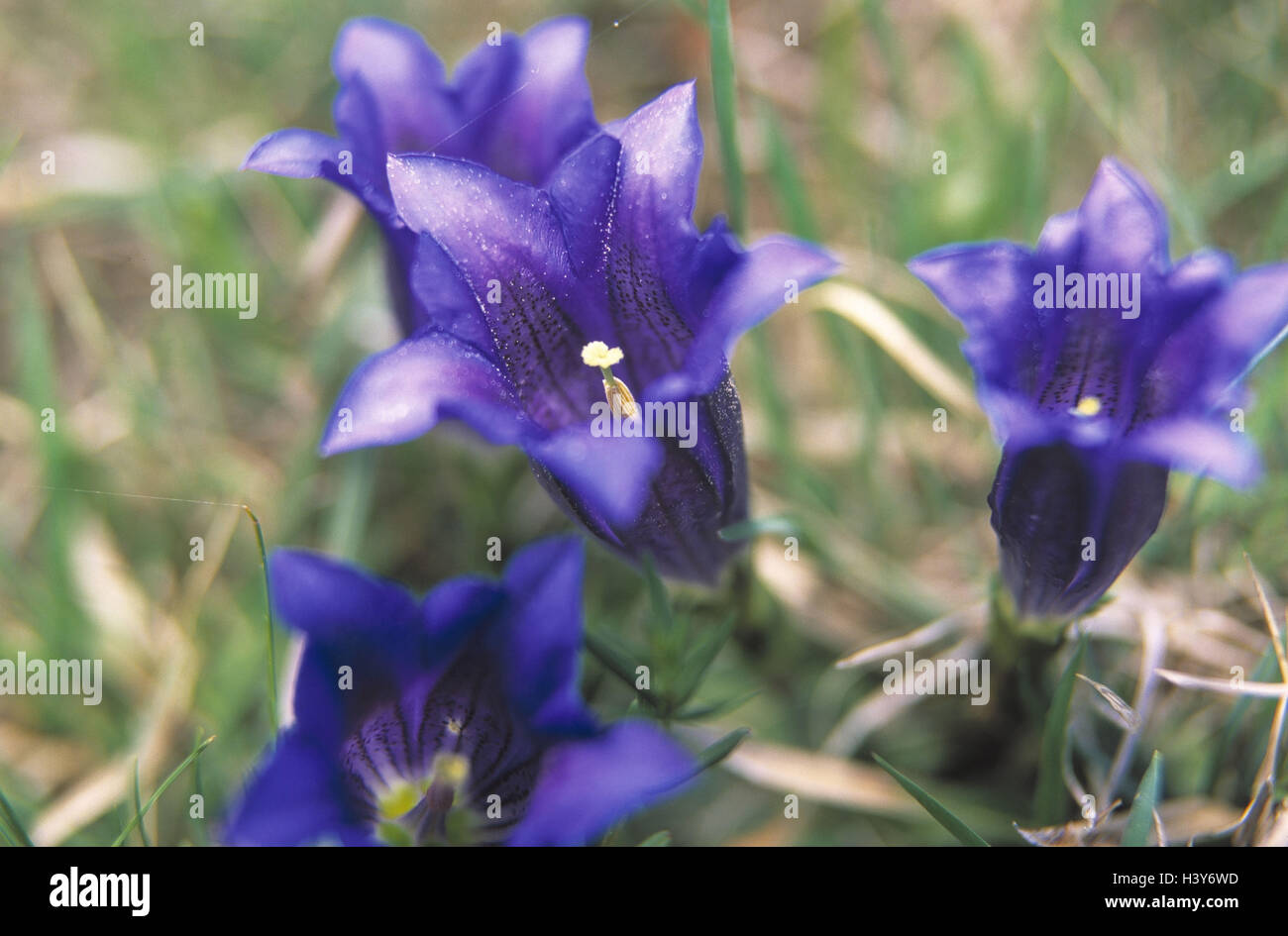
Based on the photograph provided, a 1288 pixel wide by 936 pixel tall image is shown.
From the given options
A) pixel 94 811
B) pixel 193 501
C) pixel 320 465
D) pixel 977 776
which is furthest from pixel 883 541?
pixel 94 811

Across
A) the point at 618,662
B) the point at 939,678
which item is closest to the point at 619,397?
the point at 618,662

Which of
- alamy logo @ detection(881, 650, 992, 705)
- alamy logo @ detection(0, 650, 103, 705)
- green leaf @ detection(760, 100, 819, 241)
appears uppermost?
green leaf @ detection(760, 100, 819, 241)

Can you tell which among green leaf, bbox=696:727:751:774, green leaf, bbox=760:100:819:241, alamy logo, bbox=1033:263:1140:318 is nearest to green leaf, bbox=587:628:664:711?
green leaf, bbox=696:727:751:774

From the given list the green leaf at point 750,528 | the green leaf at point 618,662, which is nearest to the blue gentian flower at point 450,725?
the green leaf at point 618,662

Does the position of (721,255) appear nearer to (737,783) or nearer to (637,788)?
(637,788)

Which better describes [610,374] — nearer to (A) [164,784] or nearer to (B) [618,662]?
(B) [618,662]

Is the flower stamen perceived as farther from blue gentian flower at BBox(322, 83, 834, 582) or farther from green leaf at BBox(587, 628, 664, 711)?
green leaf at BBox(587, 628, 664, 711)

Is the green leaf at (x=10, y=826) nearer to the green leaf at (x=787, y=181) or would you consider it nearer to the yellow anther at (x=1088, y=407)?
the yellow anther at (x=1088, y=407)
